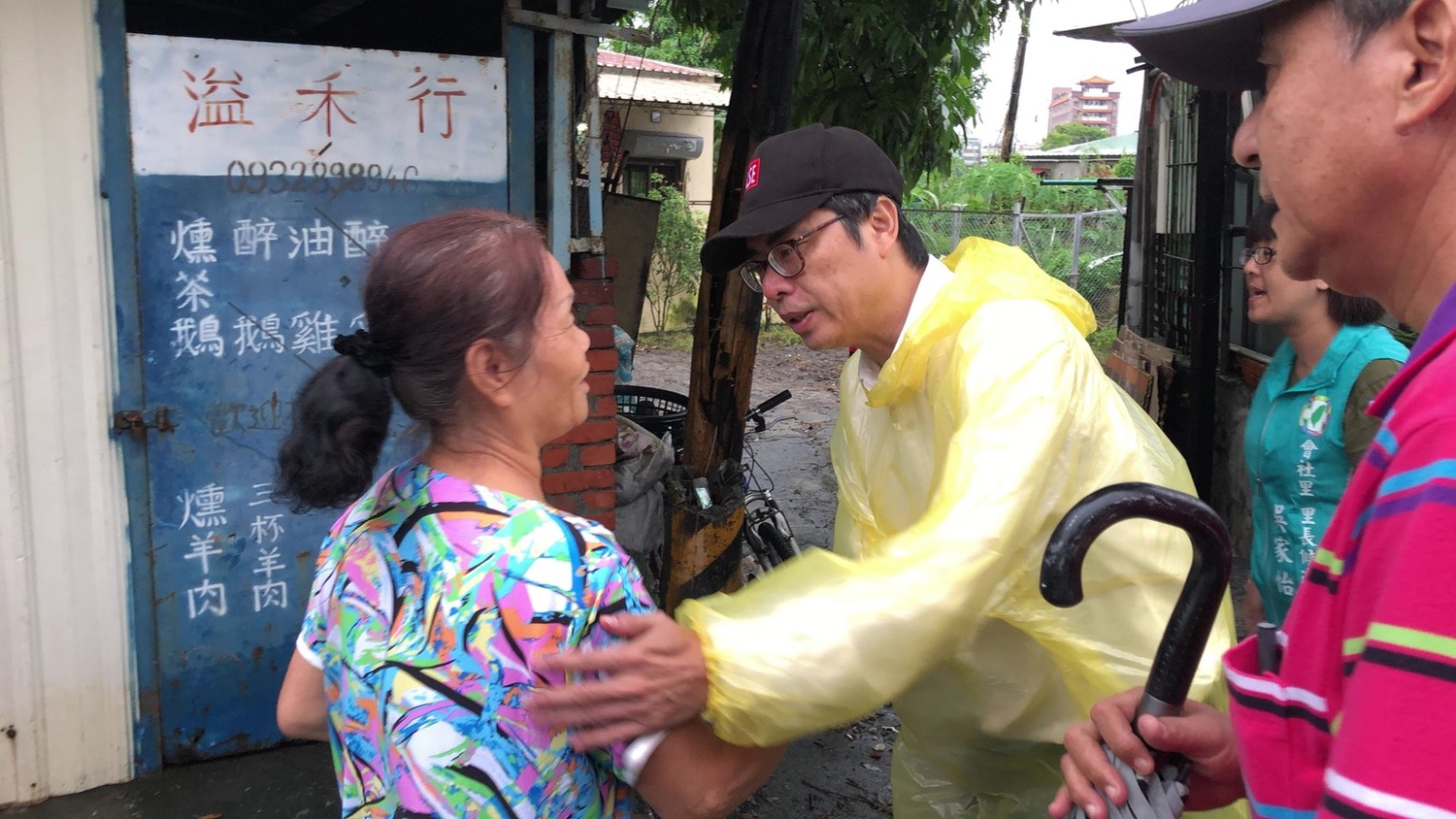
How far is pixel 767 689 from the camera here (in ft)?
4.19

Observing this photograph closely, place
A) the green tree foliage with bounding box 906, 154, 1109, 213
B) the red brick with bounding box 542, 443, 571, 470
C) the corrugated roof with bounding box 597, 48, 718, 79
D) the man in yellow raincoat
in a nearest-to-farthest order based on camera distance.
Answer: the man in yellow raincoat → the red brick with bounding box 542, 443, 571, 470 → the corrugated roof with bounding box 597, 48, 718, 79 → the green tree foliage with bounding box 906, 154, 1109, 213

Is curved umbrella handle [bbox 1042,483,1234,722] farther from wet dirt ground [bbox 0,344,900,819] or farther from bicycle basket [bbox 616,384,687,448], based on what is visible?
bicycle basket [bbox 616,384,687,448]

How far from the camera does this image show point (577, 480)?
3900mm

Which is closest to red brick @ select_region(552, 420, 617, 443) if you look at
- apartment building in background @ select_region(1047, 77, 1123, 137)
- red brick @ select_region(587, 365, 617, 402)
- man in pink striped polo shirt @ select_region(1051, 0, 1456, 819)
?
red brick @ select_region(587, 365, 617, 402)

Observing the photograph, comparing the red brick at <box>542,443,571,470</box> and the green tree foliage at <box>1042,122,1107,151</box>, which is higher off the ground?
the green tree foliage at <box>1042,122,1107,151</box>

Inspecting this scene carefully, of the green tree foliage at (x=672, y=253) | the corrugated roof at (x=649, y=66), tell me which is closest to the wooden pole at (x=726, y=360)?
the green tree foliage at (x=672, y=253)

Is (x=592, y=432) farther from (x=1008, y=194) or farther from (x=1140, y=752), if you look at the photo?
(x=1008, y=194)

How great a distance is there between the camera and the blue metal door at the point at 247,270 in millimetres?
3209

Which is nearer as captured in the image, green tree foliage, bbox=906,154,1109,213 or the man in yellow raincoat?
the man in yellow raincoat

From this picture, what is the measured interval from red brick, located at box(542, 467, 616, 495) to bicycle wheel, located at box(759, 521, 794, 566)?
87 centimetres

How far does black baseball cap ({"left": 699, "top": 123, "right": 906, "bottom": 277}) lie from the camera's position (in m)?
1.96

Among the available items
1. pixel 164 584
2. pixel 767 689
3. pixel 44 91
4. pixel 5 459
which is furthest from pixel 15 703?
pixel 767 689

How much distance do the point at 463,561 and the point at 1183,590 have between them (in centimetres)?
86

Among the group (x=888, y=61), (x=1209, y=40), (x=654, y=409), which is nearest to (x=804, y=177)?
(x=1209, y=40)
